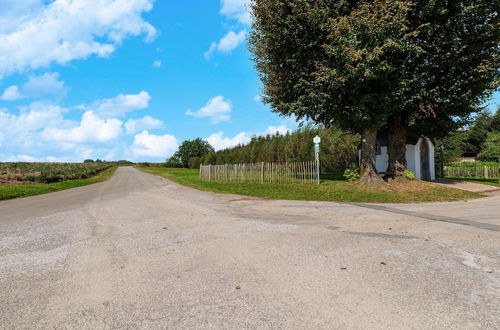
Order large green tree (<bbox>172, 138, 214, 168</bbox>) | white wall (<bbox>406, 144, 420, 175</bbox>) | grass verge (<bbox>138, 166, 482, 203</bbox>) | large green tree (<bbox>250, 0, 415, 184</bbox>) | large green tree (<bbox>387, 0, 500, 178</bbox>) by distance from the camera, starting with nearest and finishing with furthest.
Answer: large green tree (<bbox>250, 0, 415, 184</bbox>) < grass verge (<bbox>138, 166, 482, 203</bbox>) < large green tree (<bbox>387, 0, 500, 178</bbox>) < white wall (<bbox>406, 144, 420, 175</bbox>) < large green tree (<bbox>172, 138, 214, 168</bbox>)

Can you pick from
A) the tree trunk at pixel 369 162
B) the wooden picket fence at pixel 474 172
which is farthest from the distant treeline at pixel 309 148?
the wooden picket fence at pixel 474 172

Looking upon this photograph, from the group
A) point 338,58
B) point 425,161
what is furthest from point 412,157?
point 338,58

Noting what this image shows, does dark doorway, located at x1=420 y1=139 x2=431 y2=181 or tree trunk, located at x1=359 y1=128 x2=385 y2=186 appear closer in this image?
tree trunk, located at x1=359 y1=128 x2=385 y2=186

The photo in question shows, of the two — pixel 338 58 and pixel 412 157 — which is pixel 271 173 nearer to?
pixel 338 58

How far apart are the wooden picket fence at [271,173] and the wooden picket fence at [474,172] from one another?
72.0 ft

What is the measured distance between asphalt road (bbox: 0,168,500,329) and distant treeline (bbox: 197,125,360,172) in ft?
61.1

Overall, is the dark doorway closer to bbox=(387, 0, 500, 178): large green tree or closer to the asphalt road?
bbox=(387, 0, 500, 178): large green tree

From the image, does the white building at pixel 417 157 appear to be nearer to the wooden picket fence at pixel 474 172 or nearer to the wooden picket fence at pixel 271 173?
the wooden picket fence at pixel 271 173

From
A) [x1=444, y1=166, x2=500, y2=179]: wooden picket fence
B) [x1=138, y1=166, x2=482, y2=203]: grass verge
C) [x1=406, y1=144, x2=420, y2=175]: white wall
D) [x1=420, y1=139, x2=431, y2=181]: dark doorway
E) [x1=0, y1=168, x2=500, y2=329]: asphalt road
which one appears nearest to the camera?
[x1=0, y1=168, x2=500, y2=329]: asphalt road

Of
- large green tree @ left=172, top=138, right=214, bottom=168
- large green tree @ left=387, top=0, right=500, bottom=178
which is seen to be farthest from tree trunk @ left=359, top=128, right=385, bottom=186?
large green tree @ left=172, top=138, right=214, bottom=168

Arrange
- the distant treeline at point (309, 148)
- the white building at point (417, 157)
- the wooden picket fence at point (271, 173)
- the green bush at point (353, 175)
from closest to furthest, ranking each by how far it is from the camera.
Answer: the green bush at point (353, 175), the wooden picket fence at point (271, 173), the white building at point (417, 157), the distant treeline at point (309, 148)

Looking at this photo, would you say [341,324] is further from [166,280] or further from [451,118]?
[451,118]

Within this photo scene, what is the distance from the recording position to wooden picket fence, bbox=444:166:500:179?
29.2m

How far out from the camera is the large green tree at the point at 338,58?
11898 millimetres
